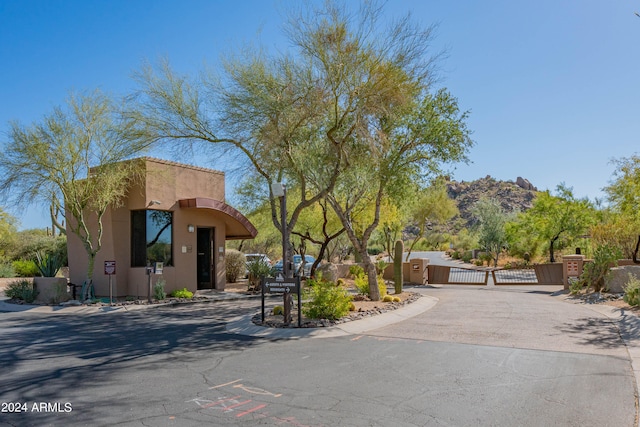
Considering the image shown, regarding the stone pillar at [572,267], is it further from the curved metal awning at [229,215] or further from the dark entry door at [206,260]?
the dark entry door at [206,260]

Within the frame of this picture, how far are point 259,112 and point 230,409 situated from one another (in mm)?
8774

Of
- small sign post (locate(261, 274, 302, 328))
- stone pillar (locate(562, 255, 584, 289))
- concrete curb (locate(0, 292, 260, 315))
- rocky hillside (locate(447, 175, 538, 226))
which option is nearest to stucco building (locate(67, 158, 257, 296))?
concrete curb (locate(0, 292, 260, 315))

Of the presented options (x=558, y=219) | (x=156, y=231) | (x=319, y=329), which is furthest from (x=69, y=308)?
(x=558, y=219)

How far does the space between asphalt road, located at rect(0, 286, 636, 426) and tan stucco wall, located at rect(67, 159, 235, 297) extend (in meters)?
5.56

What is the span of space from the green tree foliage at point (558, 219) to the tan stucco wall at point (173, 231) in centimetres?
A: 2449

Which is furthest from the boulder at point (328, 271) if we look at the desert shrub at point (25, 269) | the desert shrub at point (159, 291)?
the desert shrub at point (25, 269)

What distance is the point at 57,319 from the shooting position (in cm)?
1364

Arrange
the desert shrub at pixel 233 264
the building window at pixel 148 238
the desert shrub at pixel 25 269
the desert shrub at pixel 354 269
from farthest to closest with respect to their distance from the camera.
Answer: the desert shrub at pixel 354 269 → the desert shrub at pixel 25 269 → the desert shrub at pixel 233 264 → the building window at pixel 148 238

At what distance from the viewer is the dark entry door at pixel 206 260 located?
20891 mm

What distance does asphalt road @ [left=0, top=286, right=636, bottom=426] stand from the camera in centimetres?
572

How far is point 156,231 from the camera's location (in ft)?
61.2

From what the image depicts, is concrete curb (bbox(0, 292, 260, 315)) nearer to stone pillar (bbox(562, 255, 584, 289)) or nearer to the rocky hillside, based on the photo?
stone pillar (bbox(562, 255, 584, 289))

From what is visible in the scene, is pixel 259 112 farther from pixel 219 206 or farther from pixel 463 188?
pixel 463 188

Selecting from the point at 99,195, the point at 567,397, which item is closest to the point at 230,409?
the point at 567,397
